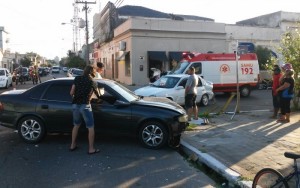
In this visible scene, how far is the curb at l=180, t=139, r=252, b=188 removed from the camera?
5.99 metres

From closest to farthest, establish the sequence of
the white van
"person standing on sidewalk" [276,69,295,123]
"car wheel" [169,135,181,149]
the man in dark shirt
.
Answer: the man in dark shirt, "car wheel" [169,135,181,149], "person standing on sidewalk" [276,69,295,123], the white van

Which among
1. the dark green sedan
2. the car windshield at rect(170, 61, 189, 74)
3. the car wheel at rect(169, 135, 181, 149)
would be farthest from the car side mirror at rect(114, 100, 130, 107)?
the car windshield at rect(170, 61, 189, 74)

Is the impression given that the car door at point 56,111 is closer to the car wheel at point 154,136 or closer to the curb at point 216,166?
the car wheel at point 154,136

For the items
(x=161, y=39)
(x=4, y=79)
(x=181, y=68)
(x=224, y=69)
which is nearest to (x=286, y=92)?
(x=181, y=68)

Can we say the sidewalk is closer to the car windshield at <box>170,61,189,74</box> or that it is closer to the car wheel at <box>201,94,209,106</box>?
the car wheel at <box>201,94,209,106</box>

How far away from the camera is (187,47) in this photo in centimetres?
3478

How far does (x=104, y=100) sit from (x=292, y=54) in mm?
8692

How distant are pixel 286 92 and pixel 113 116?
590 centimetres

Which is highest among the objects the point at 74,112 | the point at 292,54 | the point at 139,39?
the point at 139,39

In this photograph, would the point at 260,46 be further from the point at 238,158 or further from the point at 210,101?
the point at 238,158

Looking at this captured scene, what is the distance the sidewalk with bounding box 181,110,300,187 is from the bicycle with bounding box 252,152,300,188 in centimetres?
77

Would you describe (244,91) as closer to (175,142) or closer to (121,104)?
(175,142)

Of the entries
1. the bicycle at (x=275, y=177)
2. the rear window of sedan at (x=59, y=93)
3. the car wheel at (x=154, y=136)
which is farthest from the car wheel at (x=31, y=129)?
the bicycle at (x=275, y=177)

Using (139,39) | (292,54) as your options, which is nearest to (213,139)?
(292,54)
